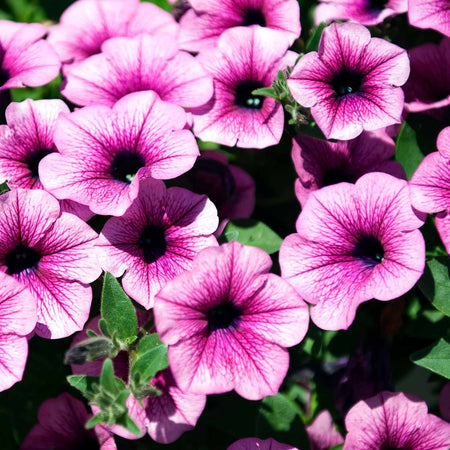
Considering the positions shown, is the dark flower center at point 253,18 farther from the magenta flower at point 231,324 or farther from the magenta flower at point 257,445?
the magenta flower at point 257,445

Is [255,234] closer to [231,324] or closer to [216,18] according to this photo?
[231,324]

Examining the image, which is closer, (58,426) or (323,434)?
(58,426)

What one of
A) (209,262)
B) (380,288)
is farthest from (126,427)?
(380,288)

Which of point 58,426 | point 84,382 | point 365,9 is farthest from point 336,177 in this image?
point 58,426


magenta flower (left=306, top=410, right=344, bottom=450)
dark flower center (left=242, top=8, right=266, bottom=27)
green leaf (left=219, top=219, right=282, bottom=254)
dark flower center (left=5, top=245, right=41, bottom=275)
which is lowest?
magenta flower (left=306, top=410, right=344, bottom=450)

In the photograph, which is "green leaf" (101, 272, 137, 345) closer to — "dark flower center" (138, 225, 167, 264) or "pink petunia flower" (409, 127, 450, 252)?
"dark flower center" (138, 225, 167, 264)

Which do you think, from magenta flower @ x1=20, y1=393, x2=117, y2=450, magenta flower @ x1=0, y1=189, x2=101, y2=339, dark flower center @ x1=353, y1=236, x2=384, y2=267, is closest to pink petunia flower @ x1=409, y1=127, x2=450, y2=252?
dark flower center @ x1=353, y1=236, x2=384, y2=267
